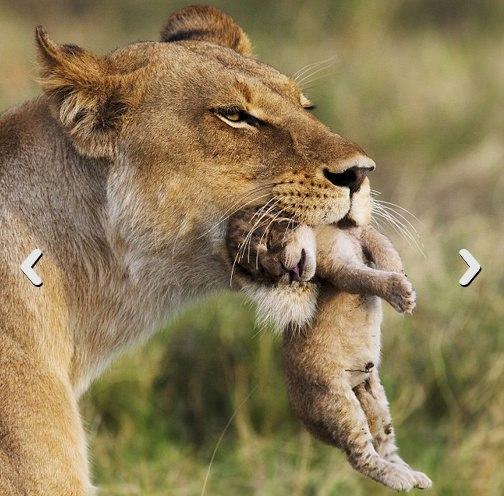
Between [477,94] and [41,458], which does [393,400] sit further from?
[477,94]

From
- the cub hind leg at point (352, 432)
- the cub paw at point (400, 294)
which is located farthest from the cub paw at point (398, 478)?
the cub paw at point (400, 294)

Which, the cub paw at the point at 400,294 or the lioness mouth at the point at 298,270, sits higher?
the cub paw at the point at 400,294

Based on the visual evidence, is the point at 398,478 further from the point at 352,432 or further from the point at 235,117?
the point at 235,117

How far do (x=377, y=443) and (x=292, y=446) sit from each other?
2512 mm

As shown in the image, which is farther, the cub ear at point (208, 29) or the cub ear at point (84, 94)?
the cub ear at point (208, 29)

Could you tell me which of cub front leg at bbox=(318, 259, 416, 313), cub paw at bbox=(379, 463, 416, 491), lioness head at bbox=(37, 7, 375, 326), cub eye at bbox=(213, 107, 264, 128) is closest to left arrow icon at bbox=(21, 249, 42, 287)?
lioness head at bbox=(37, 7, 375, 326)

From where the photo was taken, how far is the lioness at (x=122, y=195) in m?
3.28

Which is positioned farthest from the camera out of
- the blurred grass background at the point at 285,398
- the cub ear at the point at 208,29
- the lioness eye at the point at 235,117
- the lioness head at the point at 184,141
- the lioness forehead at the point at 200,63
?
the blurred grass background at the point at 285,398

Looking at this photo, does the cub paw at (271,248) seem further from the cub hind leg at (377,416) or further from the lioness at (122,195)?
the cub hind leg at (377,416)

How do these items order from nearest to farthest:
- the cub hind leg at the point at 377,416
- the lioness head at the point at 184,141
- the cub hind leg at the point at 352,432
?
1. the cub hind leg at the point at 352,432
2. the cub hind leg at the point at 377,416
3. the lioness head at the point at 184,141

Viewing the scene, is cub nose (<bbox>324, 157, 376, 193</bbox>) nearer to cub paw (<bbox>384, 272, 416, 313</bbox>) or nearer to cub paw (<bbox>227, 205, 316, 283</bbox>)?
cub paw (<bbox>227, 205, 316, 283</bbox>)

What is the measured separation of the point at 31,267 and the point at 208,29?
115 centimetres

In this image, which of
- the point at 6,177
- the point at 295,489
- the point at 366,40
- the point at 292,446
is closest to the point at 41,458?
the point at 6,177

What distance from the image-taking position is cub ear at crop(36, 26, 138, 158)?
3.38m
